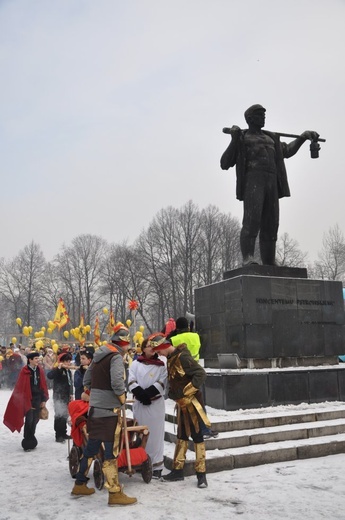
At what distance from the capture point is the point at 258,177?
10.3 metres

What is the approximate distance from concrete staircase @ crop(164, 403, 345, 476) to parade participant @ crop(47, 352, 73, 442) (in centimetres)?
236

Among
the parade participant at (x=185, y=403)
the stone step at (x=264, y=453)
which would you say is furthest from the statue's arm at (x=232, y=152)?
the stone step at (x=264, y=453)

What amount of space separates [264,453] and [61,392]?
15.0ft

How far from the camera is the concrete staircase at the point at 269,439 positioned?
647 cm

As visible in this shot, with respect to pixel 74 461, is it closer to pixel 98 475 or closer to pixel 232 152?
pixel 98 475

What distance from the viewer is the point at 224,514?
4.73 meters

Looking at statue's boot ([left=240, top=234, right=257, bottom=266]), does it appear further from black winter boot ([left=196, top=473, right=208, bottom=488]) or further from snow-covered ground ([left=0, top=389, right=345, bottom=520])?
black winter boot ([left=196, top=473, right=208, bottom=488])

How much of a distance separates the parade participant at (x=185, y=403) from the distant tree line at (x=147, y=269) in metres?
36.3

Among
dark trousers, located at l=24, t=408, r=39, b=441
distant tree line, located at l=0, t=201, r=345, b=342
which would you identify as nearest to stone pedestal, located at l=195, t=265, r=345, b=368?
dark trousers, located at l=24, t=408, r=39, b=441

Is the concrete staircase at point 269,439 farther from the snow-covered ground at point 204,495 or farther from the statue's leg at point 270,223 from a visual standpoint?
the statue's leg at point 270,223

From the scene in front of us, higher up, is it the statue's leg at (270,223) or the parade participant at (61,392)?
the statue's leg at (270,223)

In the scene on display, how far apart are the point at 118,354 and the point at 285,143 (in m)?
7.60

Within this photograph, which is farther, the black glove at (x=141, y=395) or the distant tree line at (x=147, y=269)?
the distant tree line at (x=147, y=269)

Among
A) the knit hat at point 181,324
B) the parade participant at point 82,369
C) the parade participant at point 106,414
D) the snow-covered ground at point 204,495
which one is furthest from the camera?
the parade participant at point 82,369
